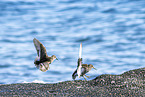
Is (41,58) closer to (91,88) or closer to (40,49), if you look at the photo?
(40,49)

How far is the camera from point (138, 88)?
360cm

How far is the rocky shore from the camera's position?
11.2 ft

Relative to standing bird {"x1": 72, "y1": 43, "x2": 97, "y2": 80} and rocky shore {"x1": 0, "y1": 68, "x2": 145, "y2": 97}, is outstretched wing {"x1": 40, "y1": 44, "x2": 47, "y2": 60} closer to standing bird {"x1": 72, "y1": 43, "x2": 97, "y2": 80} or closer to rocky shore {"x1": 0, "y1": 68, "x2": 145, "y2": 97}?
standing bird {"x1": 72, "y1": 43, "x2": 97, "y2": 80}

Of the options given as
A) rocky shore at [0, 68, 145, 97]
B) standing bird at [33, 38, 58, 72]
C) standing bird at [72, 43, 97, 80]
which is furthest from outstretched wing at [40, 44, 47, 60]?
rocky shore at [0, 68, 145, 97]

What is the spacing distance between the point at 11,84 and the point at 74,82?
3.38 ft

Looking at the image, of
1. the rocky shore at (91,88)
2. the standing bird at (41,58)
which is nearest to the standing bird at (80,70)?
the standing bird at (41,58)

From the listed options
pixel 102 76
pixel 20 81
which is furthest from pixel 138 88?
pixel 20 81

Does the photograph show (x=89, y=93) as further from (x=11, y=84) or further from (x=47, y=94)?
(x=11, y=84)

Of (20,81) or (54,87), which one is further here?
(20,81)

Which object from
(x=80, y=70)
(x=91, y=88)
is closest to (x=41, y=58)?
(x=80, y=70)

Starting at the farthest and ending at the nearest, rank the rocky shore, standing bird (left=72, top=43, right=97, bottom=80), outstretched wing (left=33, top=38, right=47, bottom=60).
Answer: the rocky shore, outstretched wing (left=33, top=38, right=47, bottom=60), standing bird (left=72, top=43, right=97, bottom=80)

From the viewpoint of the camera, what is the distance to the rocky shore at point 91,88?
3.41m

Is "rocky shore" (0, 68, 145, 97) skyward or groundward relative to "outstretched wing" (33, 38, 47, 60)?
groundward

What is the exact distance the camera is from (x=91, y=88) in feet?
12.0
